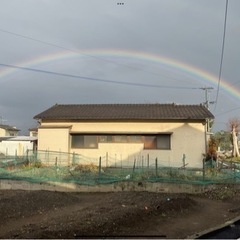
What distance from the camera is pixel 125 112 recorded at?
24.0 meters

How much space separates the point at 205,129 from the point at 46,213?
48.8 feet

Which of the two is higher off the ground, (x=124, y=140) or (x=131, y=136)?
(x=131, y=136)

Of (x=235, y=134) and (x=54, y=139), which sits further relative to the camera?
(x=235, y=134)

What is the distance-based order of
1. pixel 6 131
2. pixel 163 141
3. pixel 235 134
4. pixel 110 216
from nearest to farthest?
pixel 110 216
pixel 163 141
pixel 235 134
pixel 6 131

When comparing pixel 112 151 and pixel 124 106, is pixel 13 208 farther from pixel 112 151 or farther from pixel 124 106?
pixel 124 106

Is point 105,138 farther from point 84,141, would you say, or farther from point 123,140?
point 84,141

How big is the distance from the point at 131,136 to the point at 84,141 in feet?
10.2

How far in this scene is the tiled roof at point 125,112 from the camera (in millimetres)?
22406

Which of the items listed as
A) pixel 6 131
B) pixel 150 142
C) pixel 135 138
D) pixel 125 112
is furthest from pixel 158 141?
pixel 6 131

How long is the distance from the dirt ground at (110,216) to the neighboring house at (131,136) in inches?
375

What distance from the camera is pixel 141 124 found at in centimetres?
2241

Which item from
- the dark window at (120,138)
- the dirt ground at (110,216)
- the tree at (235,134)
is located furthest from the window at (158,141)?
the tree at (235,134)

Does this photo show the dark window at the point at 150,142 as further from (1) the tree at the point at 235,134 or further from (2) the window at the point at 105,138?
(1) the tree at the point at 235,134

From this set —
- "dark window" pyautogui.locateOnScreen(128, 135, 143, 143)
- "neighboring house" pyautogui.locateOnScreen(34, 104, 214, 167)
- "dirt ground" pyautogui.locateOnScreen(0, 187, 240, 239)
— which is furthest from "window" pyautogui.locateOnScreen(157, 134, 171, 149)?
"dirt ground" pyautogui.locateOnScreen(0, 187, 240, 239)
